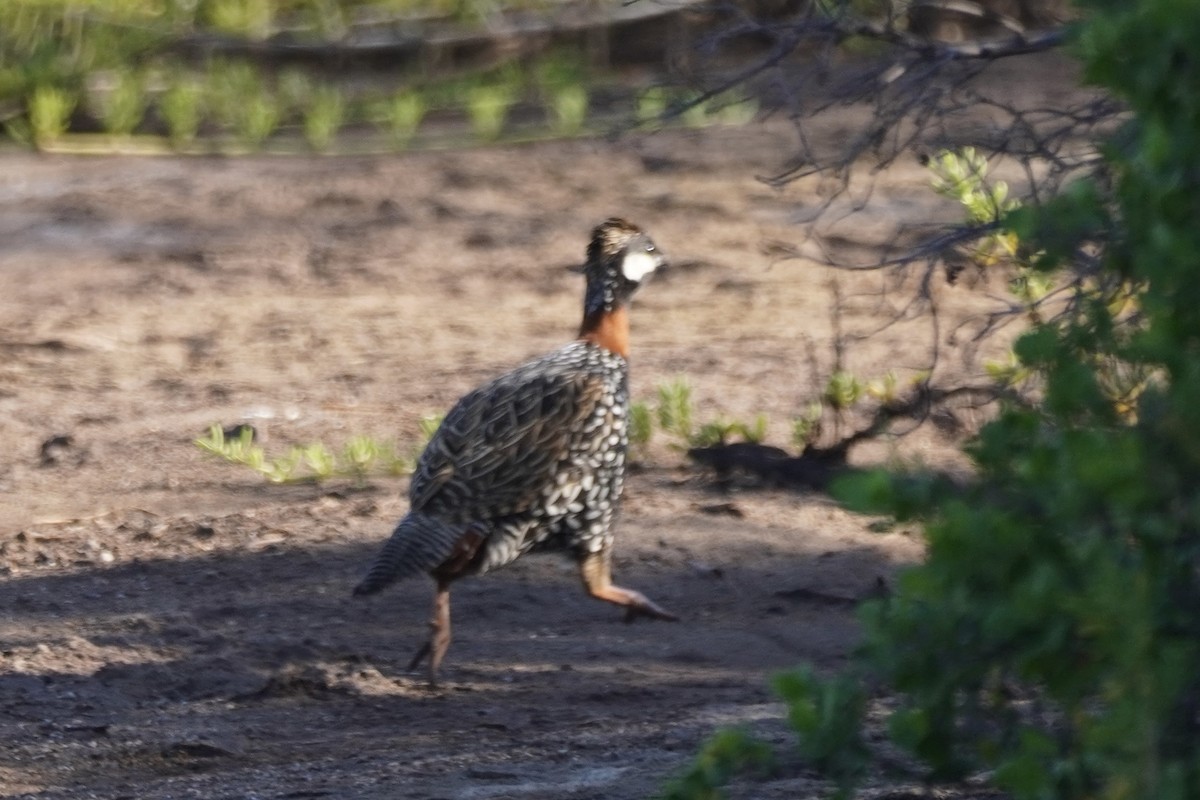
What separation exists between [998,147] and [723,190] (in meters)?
6.80

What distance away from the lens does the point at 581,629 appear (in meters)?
6.14

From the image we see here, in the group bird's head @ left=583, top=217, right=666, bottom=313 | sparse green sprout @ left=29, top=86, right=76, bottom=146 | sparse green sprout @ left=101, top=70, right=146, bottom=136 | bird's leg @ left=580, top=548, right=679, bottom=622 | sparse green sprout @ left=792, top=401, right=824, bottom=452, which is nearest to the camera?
bird's leg @ left=580, top=548, right=679, bottom=622

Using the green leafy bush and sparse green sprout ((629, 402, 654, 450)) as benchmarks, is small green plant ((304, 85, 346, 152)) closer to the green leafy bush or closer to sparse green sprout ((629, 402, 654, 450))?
sparse green sprout ((629, 402, 654, 450))

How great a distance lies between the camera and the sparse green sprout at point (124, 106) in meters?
12.6

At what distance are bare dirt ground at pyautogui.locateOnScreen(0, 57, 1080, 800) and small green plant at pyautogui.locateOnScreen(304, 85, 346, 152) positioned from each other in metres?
0.33

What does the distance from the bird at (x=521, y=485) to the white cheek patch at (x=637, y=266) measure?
340 millimetres

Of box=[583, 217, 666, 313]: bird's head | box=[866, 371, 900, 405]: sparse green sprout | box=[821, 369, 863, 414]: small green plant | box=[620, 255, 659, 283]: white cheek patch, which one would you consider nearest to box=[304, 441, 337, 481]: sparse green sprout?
box=[583, 217, 666, 313]: bird's head

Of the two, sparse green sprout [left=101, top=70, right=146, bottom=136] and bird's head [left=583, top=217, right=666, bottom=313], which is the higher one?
sparse green sprout [left=101, top=70, right=146, bottom=136]

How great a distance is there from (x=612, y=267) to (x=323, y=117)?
23.1 feet

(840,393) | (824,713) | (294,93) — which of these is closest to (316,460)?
(840,393)

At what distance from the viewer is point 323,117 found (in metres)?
12.9

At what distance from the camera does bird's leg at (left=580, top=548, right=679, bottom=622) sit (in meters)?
5.94

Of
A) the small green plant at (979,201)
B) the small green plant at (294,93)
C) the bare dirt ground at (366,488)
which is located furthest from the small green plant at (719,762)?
the small green plant at (294,93)

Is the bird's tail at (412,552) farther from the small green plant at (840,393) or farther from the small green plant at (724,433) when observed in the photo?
the small green plant at (840,393)
